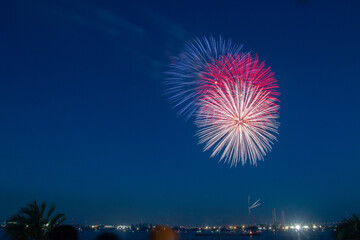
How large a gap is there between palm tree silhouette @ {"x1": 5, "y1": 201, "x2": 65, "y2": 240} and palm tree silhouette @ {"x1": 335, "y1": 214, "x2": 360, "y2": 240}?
14477 millimetres

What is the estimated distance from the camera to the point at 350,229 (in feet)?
49.0

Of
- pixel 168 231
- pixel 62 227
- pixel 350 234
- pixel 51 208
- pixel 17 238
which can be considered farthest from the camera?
pixel 51 208

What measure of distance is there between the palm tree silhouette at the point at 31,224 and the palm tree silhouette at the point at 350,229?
14477 mm

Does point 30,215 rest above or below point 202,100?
→ below

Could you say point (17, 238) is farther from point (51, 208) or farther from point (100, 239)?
point (100, 239)

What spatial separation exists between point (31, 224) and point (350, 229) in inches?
640

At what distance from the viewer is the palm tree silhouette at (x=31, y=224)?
1669 cm

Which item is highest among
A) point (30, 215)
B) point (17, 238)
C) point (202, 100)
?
point (202, 100)

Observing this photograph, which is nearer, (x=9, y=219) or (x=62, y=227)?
(x=62, y=227)

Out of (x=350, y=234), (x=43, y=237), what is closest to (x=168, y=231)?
(x=350, y=234)

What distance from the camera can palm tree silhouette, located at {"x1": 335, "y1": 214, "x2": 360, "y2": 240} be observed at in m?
14.8

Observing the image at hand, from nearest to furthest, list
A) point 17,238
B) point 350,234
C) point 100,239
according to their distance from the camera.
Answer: point 100,239 → point 350,234 → point 17,238

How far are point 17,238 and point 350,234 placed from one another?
16786mm

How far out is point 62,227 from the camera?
383cm
